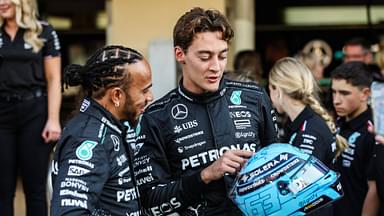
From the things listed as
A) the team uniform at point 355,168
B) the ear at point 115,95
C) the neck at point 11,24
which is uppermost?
the neck at point 11,24

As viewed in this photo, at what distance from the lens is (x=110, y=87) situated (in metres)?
3.13

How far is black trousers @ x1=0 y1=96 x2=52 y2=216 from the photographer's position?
5.01 m

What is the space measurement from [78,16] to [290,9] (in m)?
2.37

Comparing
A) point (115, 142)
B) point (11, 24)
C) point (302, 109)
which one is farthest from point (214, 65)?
point (11, 24)

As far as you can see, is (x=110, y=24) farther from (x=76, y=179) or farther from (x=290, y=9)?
(x=76, y=179)

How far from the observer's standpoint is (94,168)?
293cm

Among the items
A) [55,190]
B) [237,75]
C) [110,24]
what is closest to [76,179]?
[55,190]

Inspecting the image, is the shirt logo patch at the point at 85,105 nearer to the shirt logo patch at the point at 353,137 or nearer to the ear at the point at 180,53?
the ear at the point at 180,53

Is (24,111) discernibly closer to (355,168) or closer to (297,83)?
(297,83)

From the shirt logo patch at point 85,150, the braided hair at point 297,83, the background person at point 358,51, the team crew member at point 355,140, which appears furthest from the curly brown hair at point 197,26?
the background person at point 358,51

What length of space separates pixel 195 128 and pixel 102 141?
1.81ft

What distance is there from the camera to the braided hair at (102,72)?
3.14m

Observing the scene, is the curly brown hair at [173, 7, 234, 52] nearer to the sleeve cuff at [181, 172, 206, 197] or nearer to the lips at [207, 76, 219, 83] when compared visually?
the lips at [207, 76, 219, 83]

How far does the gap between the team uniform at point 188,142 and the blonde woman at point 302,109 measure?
1092 millimetres
